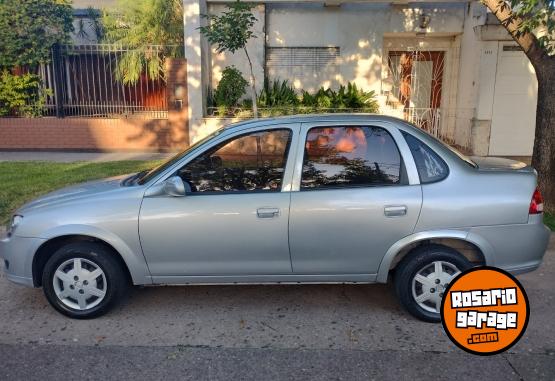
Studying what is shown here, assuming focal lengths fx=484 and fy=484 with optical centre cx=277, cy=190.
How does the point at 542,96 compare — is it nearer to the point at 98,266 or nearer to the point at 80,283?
the point at 98,266

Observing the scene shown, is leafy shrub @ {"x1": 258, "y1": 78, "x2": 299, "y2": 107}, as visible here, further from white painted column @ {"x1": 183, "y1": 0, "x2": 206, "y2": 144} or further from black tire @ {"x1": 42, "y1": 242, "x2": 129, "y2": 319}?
black tire @ {"x1": 42, "y1": 242, "x2": 129, "y2": 319}

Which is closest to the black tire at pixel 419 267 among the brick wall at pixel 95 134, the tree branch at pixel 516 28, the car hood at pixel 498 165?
the car hood at pixel 498 165

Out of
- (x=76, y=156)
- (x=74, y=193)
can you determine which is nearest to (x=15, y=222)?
(x=74, y=193)

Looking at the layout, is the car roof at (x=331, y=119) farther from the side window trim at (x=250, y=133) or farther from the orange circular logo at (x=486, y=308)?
the orange circular logo at (x=486, y=308)

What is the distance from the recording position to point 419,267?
149 inches

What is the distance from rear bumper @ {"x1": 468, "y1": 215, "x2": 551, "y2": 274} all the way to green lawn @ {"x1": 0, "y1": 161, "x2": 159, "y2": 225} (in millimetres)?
5827

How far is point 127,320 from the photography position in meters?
3.95

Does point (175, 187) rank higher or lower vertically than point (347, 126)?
lower

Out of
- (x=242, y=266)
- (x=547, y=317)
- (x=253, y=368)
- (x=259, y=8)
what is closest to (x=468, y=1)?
(x=259, y=8)

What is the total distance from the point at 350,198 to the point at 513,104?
894 cm

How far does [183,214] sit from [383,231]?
1.56m

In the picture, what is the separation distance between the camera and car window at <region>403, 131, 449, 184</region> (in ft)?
12.5

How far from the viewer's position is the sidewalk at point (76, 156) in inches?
429

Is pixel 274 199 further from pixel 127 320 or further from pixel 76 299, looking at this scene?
pixel 76 299
